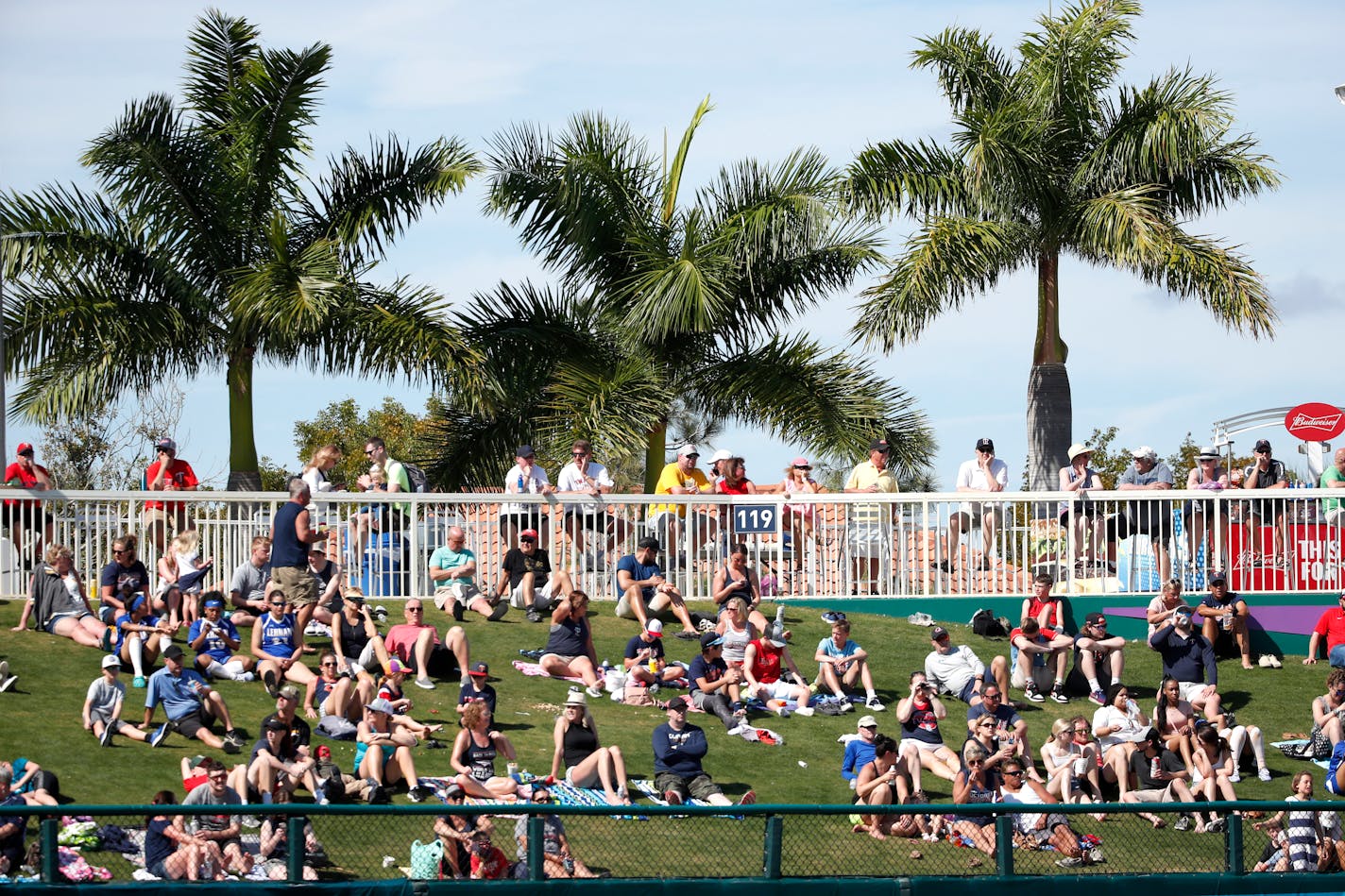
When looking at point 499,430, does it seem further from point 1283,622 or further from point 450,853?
point 450,853

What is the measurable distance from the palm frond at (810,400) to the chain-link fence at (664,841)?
38.6ft

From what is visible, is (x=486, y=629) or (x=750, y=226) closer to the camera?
(x=486, y=629)

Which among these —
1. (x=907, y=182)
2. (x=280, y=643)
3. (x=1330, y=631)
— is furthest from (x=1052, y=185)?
(x=280, y=643)

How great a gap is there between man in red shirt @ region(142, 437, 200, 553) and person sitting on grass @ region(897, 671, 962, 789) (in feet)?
27.8

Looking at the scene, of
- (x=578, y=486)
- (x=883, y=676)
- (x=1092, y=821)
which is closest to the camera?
(x=1092, y=821)

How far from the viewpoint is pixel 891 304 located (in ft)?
79.5

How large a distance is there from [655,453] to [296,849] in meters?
13.6

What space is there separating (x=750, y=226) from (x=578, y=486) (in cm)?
565

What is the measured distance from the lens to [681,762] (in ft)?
53.7

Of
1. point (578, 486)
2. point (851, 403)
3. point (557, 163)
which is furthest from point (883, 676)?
point (557, 163)

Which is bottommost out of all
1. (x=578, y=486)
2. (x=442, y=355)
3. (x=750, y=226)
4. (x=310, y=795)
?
(x=310, y=795)

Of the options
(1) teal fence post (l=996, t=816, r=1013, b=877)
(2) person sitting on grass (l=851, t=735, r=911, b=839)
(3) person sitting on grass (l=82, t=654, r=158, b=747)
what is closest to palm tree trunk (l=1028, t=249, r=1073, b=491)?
(2) person sitting on grass (l=851, t=735, r=911, b=839)

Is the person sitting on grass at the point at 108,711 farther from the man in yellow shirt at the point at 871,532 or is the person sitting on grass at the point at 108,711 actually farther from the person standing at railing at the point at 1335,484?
the person standing at railing at the point at 1335,484

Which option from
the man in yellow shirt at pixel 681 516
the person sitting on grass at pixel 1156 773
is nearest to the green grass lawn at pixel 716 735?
the person sitting on grass at pixel 1156 773
